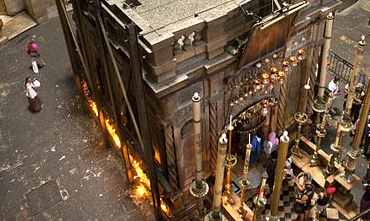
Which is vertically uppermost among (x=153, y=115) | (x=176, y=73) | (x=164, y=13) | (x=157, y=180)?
(x=164, y=13)

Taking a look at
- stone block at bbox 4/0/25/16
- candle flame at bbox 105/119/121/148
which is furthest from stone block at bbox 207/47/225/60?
stone block at bbox 4/0/25/16

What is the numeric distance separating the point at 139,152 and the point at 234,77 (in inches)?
133

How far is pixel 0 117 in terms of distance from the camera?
17.3 meters

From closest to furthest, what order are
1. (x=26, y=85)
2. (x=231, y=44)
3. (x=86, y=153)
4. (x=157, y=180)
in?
(x=231, y=44), (x=157, y=180), (x=86, y=153), (x=26, y=85)

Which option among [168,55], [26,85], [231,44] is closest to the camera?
[168,55]

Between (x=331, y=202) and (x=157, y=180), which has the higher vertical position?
(x=157, y=180)

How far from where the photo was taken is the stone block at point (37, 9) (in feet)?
68.3

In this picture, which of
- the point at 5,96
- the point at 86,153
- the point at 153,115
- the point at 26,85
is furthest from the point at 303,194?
the point at 5,96

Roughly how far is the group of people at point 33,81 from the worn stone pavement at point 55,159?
0.22 meters

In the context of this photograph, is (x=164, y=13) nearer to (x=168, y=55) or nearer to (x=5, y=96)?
(x=168, y=55)

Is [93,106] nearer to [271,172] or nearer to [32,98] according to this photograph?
[32,98]

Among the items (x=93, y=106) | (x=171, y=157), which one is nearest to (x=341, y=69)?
(x=171, y=157)

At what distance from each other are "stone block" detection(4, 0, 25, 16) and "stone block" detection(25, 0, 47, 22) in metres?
0.46

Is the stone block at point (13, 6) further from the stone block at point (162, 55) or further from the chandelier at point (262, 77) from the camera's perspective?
the stone block at point (162, 55)
